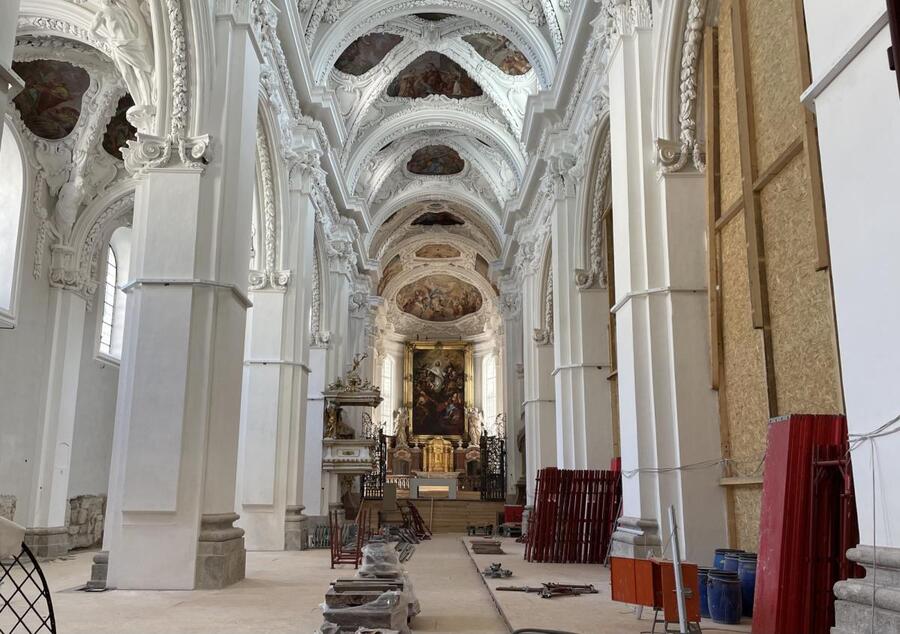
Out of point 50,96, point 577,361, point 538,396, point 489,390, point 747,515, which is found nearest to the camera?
point 747,515

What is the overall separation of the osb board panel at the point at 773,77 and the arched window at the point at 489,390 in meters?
27.1

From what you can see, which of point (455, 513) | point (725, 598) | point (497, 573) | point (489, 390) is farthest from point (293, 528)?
point (489, 390)

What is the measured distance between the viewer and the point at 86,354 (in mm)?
15141

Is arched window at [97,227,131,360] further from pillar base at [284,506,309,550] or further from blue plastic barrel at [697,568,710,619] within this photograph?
blue plastic barrel at [697,568,710,619]

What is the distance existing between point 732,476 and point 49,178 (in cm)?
1219

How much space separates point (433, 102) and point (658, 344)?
47.3 ft

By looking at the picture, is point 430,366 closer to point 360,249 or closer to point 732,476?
point 360,249

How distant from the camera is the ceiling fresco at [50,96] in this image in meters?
13.0

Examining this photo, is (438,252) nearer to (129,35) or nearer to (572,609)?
(129,35)

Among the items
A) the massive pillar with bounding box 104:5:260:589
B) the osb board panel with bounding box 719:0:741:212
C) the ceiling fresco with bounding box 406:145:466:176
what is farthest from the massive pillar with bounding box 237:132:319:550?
the ceiling fresco with bounding box 406:145:466:176

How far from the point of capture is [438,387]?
34.8 m

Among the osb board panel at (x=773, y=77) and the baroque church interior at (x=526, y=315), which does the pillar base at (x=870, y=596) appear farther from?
the osb board panel at (x=773, y=77)

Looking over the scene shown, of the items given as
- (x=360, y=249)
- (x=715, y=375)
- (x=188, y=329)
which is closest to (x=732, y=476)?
(x=715, y=375)

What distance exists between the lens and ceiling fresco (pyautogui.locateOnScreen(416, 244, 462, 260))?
1296 inches
